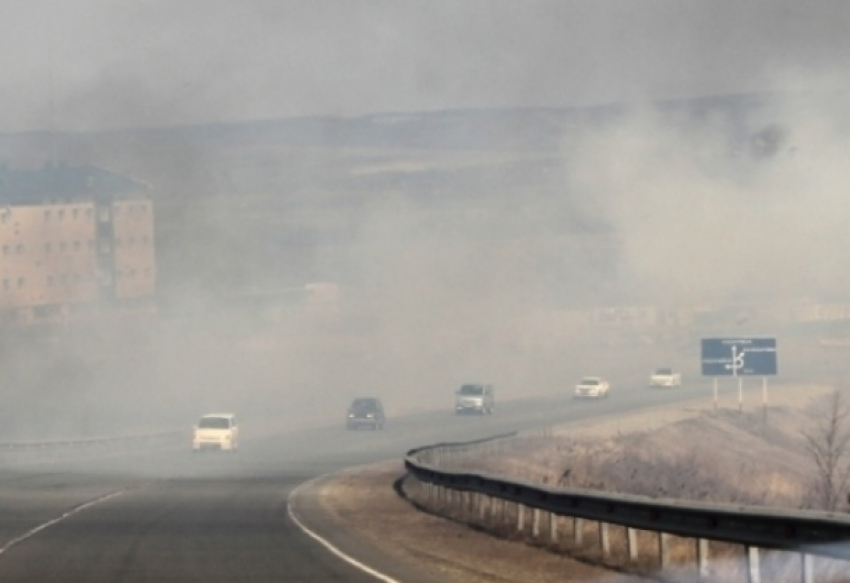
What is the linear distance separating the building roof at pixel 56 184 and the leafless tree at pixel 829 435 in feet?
168

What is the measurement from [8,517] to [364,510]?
20.3 feet

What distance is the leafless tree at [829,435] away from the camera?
46.6m

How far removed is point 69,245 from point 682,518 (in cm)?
9953

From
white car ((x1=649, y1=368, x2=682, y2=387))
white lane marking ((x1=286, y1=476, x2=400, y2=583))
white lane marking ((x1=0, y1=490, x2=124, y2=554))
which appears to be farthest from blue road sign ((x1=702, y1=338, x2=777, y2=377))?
white lane marking ((x1=286, y1=476, x2=400, y2=583))

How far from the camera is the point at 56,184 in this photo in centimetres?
11812

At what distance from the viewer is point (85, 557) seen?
2264cm

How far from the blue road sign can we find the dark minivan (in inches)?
618

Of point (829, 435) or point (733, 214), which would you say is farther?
point (733, 214)

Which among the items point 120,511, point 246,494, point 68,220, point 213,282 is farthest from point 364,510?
point 213,282

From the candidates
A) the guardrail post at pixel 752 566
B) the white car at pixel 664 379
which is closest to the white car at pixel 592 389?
the white car at pixel 664 379

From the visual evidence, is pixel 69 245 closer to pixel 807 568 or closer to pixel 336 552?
pixel 336 552

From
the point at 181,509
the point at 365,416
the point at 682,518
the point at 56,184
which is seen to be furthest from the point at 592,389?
the point at 682,518

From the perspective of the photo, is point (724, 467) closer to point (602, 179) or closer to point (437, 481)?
point (437, 481)

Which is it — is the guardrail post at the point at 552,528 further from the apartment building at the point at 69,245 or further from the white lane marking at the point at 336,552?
the apartment building at the point at 69,245
